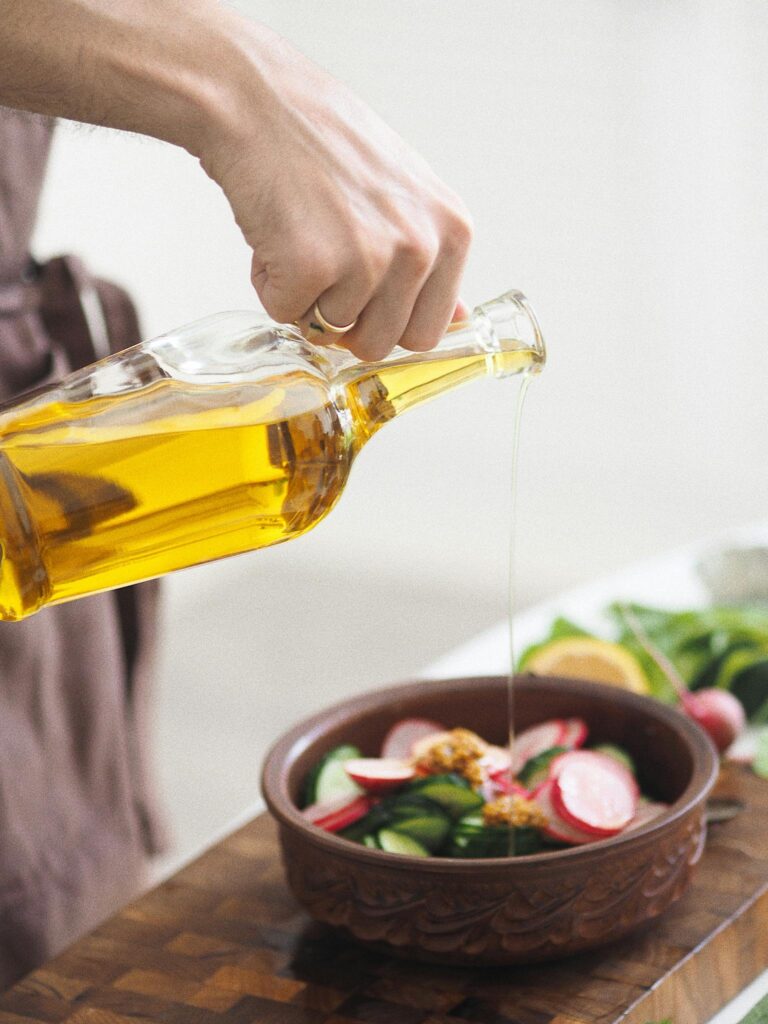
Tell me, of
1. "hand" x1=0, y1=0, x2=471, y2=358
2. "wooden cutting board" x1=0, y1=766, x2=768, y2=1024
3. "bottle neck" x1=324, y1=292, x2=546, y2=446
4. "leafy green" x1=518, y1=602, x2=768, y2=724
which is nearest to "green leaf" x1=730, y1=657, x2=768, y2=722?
"leafy green" x1=518, y1=602, x2=768, y2=724

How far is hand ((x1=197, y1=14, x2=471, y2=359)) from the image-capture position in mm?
589

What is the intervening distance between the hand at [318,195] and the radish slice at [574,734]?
13.8 inches

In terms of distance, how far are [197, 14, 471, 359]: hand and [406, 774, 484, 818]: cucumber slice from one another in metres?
0.29

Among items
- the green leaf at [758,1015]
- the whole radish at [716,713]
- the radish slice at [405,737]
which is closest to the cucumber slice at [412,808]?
the radish slice at [405,737]

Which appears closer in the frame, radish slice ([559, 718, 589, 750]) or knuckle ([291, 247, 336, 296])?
knuckle ([291, 247, 336, 296])

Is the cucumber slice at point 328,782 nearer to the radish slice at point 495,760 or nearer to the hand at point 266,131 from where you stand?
the radish slice at point 495,760

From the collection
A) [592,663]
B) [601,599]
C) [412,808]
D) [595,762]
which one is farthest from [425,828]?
[601,599]

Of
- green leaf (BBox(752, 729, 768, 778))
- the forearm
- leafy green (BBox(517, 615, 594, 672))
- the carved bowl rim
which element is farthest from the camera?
leafy green (BBox(517, 615, 594, 672))

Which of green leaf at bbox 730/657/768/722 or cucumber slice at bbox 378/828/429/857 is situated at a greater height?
cucumber slice at bbox 378/828/429/857

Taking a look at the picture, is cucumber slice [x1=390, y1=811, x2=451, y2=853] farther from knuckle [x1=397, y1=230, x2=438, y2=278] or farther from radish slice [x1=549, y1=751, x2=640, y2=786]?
knuckle [x1=397, y1=230, x2=438, y2=278]

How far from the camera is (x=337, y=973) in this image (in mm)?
729

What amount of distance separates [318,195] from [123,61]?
0.34ft

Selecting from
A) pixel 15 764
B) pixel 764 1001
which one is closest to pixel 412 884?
pixel 764 1001

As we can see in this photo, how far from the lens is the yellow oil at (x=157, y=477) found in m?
0.60
